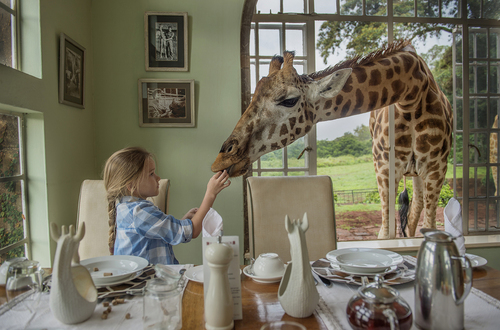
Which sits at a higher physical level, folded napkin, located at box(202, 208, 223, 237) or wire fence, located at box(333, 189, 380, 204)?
folded napkin, located at box(202, 208, 223, 237)

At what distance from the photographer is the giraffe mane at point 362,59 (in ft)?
6.43

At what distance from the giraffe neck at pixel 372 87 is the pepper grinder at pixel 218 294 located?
4.80 feet

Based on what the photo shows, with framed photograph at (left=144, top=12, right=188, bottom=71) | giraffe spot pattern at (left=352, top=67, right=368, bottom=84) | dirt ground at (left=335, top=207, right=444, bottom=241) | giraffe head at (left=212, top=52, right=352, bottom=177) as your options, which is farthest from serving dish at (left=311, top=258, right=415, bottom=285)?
dirt ground at (left=335, top=207, right=444, bottom=241)

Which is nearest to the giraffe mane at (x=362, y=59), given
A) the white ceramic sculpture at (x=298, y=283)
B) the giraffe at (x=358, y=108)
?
the giraffe at (x=358, y=108)

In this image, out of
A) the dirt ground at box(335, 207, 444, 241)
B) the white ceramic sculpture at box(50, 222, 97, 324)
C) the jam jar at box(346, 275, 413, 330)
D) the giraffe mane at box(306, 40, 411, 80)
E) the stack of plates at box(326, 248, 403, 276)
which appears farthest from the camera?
the dirt ground at box(335, 207, 444, 241)

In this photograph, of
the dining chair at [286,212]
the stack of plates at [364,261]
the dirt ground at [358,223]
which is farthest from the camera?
the dirt ground at [358,223]

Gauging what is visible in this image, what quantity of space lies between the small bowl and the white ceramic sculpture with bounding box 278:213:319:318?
0.21 meters

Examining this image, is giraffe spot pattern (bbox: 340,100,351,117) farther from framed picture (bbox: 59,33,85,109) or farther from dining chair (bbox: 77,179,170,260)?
framed picture (bbox: 59,33,85,109)

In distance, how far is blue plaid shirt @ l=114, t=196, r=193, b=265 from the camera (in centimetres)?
119

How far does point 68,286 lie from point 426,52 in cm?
355

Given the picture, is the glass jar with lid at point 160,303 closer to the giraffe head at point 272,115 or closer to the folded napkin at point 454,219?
the folded napkin at point 454,219

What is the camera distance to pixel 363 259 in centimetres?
106

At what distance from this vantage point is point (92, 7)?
7.54 ft

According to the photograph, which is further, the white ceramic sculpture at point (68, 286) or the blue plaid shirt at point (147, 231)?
the blue plaid shirt at point (147, 231)
